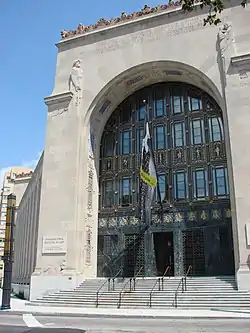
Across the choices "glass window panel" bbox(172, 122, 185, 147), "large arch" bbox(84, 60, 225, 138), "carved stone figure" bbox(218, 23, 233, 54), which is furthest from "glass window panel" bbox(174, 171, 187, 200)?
"carved stone figure" bbox(218, 23, 233, 54)

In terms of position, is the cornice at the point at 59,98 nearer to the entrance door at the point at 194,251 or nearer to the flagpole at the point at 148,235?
the flagpole at the point at 148,235

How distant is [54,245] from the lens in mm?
A: 21469

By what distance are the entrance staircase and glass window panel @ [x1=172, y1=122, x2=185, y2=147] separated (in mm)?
7895

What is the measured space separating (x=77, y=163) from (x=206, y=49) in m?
9.97

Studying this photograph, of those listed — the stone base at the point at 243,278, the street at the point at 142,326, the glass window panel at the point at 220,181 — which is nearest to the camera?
the street at the point at 142,326

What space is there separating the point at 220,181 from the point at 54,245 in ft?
32.6

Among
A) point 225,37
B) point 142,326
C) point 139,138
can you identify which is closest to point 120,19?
point 225,37

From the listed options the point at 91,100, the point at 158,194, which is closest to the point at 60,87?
the point at 91,100

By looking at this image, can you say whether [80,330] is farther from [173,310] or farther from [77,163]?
[77,163]

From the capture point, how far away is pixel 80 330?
968 cm

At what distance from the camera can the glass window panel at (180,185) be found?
21.6 m

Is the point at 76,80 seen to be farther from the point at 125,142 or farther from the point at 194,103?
the point at 194,103

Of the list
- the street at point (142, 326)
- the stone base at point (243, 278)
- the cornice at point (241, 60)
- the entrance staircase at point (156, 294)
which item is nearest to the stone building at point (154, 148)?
the cornice at point (241, 60)

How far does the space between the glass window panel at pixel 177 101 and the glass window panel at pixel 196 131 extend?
1323 millimetres
